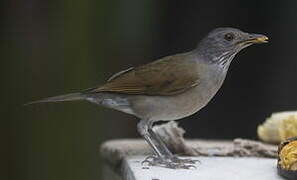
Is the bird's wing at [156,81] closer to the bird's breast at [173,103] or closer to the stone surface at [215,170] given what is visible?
the bird's breast at [173,103]

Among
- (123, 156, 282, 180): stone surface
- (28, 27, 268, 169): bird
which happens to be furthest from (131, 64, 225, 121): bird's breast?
(123, 156, 282, 180): stone surface

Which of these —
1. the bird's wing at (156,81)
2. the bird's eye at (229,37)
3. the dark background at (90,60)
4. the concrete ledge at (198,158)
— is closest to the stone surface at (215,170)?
the concrete ledge at (198,158)

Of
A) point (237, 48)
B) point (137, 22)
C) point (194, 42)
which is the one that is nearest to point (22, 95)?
point (137, 22)

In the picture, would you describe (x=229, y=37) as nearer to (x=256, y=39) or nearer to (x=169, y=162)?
(x=256, y=39)

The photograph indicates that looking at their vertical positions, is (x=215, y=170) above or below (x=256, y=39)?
below

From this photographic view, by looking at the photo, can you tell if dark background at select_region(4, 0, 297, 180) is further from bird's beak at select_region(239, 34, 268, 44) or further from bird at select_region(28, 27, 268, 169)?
bird's beak at select_region(239, 34, 268, 44)

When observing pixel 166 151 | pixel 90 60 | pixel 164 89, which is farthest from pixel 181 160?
pixel 90 60

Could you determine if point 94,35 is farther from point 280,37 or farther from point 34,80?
point 280,37
